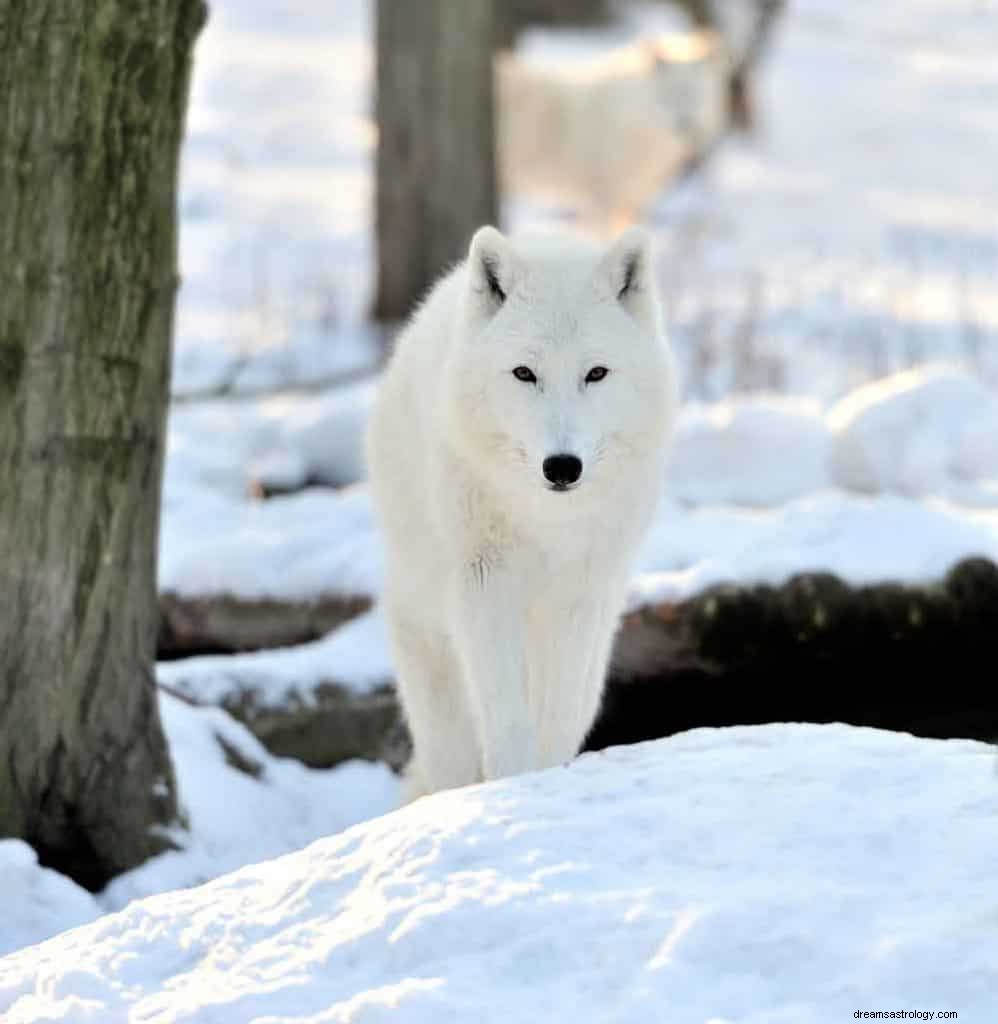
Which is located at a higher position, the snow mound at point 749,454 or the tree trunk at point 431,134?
the tree trunk at point 431,134

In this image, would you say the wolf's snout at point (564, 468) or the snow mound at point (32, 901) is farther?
the snow mound at point (32, 901)

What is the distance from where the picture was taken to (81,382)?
4.55m

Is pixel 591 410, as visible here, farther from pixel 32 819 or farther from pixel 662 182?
pixel 662 182

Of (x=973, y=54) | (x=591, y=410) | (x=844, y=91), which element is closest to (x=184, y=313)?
(x=591, y=410)

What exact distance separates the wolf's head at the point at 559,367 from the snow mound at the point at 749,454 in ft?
11.0

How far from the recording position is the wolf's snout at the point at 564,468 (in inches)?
163

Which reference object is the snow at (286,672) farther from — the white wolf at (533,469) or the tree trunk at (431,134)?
the tree trunk at (431,134)

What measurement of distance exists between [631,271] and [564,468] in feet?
2.23

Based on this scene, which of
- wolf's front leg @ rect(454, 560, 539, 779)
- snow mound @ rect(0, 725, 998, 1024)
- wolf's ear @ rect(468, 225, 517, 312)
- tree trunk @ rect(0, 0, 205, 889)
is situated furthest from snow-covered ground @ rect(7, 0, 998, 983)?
wolf's ear @ rect(468, 225, 517, 312)

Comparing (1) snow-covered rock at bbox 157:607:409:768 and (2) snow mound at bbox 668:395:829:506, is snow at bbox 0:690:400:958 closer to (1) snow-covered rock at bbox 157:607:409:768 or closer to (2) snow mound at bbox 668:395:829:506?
(1) snow-covered rock at bbox 157:607:409:768

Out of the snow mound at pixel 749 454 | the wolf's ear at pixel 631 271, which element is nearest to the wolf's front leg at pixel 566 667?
the wolf's ear at pixel 631 271

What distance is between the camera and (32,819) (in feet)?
15.5

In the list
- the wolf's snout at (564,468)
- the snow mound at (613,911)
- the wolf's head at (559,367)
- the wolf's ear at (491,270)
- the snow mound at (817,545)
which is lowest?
the snow mound at (817,545)

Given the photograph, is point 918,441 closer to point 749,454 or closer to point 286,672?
point 749,454
